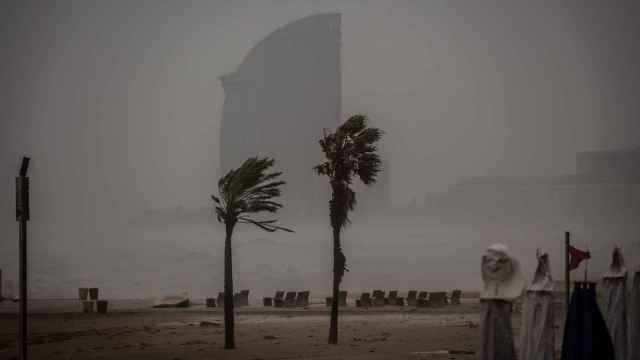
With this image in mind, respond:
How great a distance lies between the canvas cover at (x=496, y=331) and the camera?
41.3 feet

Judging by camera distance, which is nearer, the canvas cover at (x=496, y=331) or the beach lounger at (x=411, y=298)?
the canvas cover at (x=496, y=331)

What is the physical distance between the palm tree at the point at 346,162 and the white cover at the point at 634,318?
10164mm

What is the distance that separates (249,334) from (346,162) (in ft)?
24.2

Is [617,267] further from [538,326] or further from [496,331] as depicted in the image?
[496,331]

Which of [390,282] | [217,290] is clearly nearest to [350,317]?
[390,282]

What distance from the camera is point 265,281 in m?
50.2

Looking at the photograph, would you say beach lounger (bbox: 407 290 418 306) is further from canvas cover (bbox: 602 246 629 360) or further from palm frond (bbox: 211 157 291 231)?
canvas cover (bbox: 602 246 629 360)

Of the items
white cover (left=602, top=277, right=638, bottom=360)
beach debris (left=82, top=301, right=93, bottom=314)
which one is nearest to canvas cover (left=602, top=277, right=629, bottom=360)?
white cover (left=602, top=277, right=638, bottom=360)

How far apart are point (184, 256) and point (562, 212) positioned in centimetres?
1537

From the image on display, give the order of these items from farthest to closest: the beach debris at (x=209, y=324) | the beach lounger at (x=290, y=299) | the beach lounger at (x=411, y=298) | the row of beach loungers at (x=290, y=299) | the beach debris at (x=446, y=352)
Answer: the beach lounger at (x=290, y=299) → the row of beach loungers at (x=290, y=299) → the beach lounger at (x=411, y=298) → the beach debris at (x=209, y=324) → the beach debris at (x=446, y=352)

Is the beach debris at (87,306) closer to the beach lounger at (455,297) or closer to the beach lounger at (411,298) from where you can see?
the beach lounger at (411,298)

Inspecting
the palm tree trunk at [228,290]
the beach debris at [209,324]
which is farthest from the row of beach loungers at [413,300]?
the palm tree trunk at [228,290]

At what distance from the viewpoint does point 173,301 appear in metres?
47.7

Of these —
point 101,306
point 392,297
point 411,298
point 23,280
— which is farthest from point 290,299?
point 23,280
